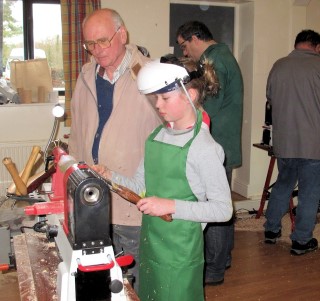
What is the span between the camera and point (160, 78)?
131 centimetres

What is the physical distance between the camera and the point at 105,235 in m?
1.10

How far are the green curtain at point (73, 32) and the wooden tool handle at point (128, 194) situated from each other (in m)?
2.56

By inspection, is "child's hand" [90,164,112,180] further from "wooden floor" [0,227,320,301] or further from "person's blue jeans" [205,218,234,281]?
"wooden floor" [0,227,320,301]

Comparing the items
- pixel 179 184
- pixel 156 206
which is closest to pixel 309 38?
pixel 179 184

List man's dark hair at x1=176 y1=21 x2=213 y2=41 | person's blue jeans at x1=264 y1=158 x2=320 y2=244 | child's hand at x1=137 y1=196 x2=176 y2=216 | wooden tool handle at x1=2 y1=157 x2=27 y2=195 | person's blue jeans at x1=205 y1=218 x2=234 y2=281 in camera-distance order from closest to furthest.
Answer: child's hand at x1=137 y1=196 x2=176 y2=216 < wooden tool handle at x1=2 y1=157 x2=27 y2=195 < person's blue jeans at x1=205 y1=218 x2=234 y2=281 < man's dark hair at x1=176 y1=21 x2=213 y2=41 < person's blue jeans at x1=264 y1=158 x2=320 y2=244

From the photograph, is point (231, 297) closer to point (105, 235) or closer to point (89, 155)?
point (89, 155)

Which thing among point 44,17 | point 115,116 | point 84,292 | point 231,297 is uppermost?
point 44,17

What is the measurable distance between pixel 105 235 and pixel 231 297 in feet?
5.91

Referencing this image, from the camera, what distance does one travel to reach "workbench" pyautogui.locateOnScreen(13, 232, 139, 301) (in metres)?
1.19

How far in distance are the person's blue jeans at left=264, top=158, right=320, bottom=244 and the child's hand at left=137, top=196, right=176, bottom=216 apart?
214 centimetres

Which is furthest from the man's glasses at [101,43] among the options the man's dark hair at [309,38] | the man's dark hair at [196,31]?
the man's dark hair at [309,38]

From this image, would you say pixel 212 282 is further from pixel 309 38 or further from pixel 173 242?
pixel 309 38

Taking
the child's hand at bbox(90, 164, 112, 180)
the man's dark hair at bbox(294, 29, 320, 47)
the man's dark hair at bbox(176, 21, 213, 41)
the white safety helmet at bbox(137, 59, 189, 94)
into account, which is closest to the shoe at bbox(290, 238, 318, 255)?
the man's dark hair at bbox(294, 29, 320, 47)

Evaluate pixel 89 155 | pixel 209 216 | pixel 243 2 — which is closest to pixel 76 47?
pixel 243 2
